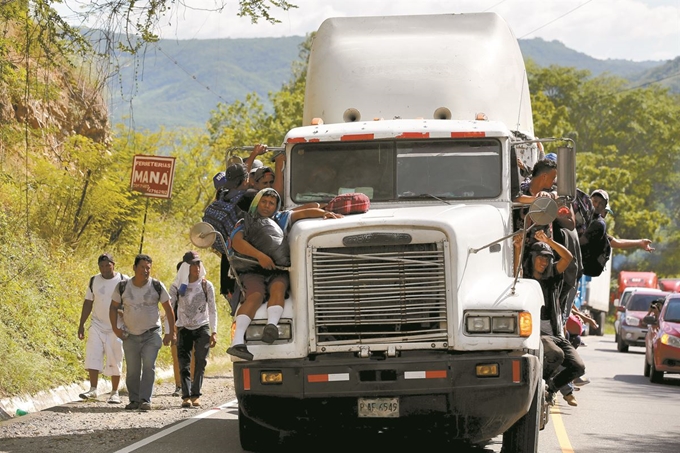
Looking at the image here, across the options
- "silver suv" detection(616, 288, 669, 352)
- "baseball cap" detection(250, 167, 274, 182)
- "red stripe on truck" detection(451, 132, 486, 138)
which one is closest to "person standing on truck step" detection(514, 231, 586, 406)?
"red stripe on truck" detection(451, 132, 486, 138)

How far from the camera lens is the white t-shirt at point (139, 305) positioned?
14961 mm

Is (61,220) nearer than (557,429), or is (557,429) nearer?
(557,429)

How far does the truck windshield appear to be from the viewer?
37.0 ft

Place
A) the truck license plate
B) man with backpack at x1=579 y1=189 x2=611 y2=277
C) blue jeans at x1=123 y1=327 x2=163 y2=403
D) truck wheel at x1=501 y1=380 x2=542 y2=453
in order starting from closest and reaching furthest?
the truck license plate → truck wheel at x1=501 y1=380 x2=542 y2=453 → man with backpack at x1=579 y1=189 x2=611 y2=277 → blue jeans at x1=123 y1=327 x2=163 y2=403

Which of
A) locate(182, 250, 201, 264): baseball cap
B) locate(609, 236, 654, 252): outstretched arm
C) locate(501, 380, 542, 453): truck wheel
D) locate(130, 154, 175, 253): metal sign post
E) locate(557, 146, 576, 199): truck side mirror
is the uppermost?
locate(130, 154, 175, 253): metal sign post

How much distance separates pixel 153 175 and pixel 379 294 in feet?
30.9

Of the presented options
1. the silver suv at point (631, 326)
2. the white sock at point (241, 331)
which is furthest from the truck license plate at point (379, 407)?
the silver suv at point (631, 326)

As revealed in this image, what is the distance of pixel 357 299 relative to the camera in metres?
9.74

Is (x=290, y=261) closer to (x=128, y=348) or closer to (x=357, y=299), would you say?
(x=357, y=299)

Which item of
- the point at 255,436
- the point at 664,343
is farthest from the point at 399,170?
the point at 664,343

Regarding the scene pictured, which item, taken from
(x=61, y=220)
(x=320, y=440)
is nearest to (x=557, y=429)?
(x=320, y=440)

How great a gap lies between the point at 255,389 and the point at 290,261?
1.11 m

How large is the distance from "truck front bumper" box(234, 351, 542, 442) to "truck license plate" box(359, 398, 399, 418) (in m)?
0.03

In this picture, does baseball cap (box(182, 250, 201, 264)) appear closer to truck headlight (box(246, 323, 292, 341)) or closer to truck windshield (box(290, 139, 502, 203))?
truck windshield (box(290, 139, 502, 203))
